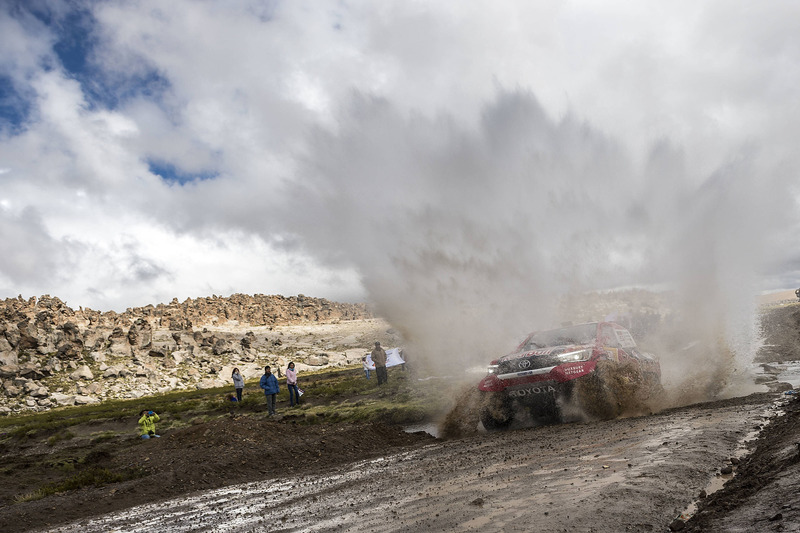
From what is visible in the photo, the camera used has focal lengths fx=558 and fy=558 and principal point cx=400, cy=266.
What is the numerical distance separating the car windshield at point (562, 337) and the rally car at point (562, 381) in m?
0.04

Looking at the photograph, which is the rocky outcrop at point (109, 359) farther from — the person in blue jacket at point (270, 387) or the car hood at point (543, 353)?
the car hood at point (543, 353)

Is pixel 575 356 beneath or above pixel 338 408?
above

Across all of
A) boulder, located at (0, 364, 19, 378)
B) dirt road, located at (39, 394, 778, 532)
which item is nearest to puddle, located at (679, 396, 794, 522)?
dirt road, located at (39, 394, 778, 532)

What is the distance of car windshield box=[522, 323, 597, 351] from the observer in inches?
464

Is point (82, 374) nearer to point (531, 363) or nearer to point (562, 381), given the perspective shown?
point (531, 363)

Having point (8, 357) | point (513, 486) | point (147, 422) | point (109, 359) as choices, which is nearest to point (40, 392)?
point (8, 357)

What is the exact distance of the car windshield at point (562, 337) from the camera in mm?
11781

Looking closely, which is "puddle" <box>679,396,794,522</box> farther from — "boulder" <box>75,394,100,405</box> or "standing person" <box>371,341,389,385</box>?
"boulder" <box>75,394,100,405</box>

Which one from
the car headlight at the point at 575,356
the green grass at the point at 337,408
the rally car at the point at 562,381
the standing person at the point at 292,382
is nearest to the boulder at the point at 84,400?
the green grass at the point at 337,408

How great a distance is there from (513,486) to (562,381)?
15.1ft

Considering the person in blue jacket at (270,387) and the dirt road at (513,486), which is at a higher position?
the person in blue jacket at (270,387)

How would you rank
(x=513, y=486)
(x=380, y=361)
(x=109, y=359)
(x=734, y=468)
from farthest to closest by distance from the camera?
(x=109, y=359) < (x=380, y=361) < (x=513, y=486) < (x=734, y=468)

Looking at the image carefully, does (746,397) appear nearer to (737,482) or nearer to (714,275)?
(737,482)

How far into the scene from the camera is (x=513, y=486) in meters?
6.10
